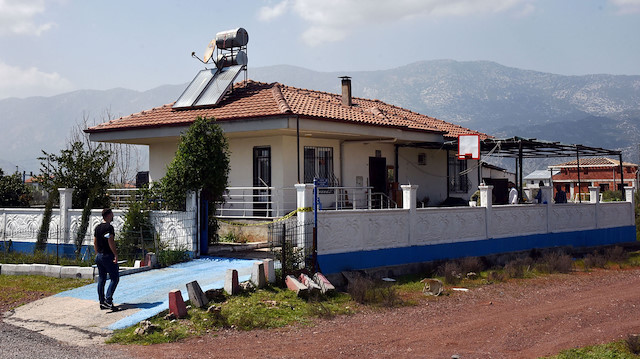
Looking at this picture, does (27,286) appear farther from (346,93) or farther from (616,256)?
(616,256)

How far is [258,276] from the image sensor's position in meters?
11.5

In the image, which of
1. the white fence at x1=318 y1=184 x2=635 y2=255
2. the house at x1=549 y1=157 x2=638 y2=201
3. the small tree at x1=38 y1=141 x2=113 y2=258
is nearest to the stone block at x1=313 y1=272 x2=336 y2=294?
the white fence at x1=318 y1=184 x2=635 y2=255

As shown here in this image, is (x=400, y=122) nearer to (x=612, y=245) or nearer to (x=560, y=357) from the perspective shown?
(x=612, y=245)

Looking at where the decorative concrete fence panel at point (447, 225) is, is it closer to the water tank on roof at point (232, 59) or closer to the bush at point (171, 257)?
the bush at point (171, 257)

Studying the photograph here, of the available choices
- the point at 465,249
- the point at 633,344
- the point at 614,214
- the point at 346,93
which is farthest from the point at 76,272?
the point at 614,214

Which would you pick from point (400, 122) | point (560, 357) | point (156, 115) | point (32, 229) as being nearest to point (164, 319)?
point (560, 357)

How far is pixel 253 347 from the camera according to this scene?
8.55 meters

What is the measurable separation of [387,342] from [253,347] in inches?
78.0

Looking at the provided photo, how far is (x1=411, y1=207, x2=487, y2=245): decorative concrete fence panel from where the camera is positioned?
15070 millimetres

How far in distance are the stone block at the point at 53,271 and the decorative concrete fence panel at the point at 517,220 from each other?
1139cm

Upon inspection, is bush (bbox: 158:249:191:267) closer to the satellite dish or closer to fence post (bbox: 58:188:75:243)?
fence post (bbox: 58:188:75:243)

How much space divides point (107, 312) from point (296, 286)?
3.44 metres

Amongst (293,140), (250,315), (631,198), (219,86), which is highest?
(219,86)

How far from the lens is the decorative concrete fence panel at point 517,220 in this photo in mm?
17297
